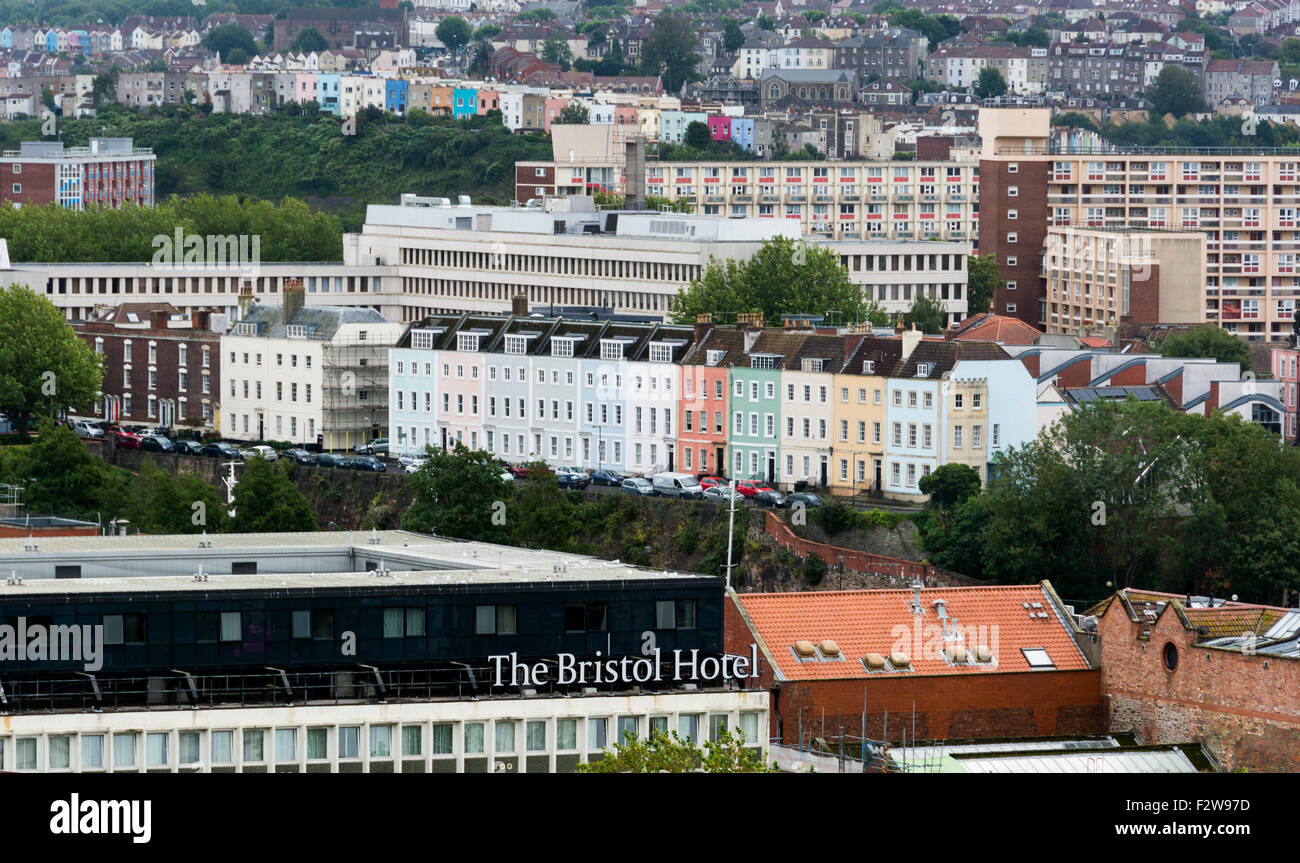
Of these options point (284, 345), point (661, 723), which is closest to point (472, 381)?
point (284, 345)

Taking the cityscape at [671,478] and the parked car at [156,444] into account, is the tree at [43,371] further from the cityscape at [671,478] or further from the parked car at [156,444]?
the parked car at [156,444]

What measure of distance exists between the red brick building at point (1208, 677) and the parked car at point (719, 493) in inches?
1350

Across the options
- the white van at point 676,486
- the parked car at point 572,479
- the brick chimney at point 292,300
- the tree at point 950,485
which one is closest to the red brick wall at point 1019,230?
the brick chimney at point 292,300

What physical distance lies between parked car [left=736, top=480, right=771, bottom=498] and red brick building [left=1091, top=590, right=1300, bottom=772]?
35.7 metres

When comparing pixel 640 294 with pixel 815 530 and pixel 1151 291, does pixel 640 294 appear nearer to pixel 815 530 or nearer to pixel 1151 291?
pixel 1151 291

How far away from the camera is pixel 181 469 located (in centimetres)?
10469

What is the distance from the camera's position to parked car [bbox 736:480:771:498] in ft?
301

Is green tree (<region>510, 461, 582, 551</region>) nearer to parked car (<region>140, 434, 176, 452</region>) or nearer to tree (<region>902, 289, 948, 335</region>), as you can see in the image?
parked car (<region>140, 434, 176, 452</region>)

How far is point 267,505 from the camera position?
84500 mm

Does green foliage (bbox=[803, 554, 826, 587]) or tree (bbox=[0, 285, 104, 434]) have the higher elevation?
tree (bbox=[0, 285, 104, 434])

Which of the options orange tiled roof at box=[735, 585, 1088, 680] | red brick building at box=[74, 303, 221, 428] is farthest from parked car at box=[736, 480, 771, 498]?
orange tiled roof at box=[735, 585, 1088, 680]

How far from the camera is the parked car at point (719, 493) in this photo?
9006cm

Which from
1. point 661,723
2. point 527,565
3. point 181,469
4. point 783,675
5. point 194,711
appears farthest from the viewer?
point 181,469
